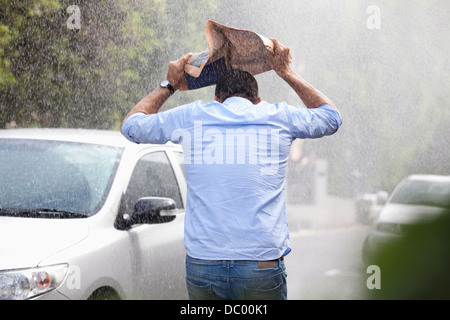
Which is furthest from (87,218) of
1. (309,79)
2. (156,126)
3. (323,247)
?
(309,79)

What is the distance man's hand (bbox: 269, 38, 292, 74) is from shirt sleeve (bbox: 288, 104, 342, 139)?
26 centimetres

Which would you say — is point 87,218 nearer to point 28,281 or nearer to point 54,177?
point 54,177

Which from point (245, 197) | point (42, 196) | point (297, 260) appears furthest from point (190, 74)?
point (297, 260)

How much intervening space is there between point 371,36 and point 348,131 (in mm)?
5190

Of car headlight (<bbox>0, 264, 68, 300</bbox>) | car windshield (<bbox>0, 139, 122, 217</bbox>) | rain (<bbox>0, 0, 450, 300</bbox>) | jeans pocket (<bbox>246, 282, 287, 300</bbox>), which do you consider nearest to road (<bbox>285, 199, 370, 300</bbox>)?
rain (<bbox>0, 0, 450, 300</bbox>)

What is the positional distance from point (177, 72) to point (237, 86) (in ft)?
1.07

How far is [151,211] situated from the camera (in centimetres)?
406

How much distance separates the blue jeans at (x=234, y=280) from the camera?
8.66ft

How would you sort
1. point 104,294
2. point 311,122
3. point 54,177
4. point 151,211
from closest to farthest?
point 311,122
point 104,294
point 151,211
point 54,177

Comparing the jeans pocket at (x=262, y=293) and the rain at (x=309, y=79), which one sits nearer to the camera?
the jeans pocket at (x=262, y=293)

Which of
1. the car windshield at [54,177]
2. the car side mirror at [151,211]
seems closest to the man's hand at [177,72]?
the car side mirror at [151,211]

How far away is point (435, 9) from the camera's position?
2508cm

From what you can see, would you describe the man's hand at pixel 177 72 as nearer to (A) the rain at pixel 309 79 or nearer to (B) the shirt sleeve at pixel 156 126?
(B) the shirt sleeve at pixel 156 126

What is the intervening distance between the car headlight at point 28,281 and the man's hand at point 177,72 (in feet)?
3.63
